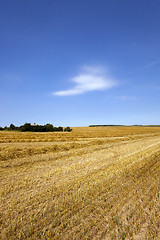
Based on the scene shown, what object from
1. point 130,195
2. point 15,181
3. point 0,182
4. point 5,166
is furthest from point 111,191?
point 5,166

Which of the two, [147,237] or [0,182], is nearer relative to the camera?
[147,237]

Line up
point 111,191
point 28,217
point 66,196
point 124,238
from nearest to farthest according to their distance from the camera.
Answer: point 124,238, point 28,217, point 66,196, point 111,191

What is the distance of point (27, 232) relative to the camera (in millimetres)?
2434

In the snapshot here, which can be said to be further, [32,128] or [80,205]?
[32,128]

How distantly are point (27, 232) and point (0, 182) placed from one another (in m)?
2.57

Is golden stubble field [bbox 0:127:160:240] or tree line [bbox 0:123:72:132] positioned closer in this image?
golden stubble field [bbox 0:127:160:240]

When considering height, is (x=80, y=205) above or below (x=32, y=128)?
below

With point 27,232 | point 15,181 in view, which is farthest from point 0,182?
point 27,232

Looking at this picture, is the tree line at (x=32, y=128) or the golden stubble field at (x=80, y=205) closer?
the golden stubble field at (x=80, y=205)

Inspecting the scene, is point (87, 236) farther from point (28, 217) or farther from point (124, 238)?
point (28, 217)

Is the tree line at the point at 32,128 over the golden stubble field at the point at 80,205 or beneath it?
over

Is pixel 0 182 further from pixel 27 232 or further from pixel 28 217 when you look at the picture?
pixel 27 232

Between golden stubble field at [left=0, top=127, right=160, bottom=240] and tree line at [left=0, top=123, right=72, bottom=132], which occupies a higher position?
tree line at [left=0, top=123, right=72, bottom=132]

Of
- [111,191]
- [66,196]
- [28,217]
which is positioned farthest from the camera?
[111,191]
